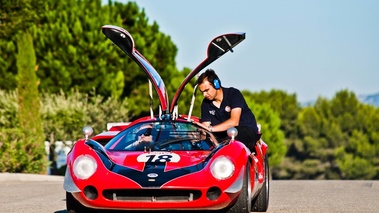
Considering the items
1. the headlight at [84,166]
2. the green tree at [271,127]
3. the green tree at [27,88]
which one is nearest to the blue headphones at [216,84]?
the headlight at [84,166]

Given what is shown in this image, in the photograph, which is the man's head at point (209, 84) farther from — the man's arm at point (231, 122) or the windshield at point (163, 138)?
the windshield at point (163, 138)

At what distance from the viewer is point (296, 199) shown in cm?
1424

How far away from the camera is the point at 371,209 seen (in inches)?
472

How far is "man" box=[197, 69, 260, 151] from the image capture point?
11727mm

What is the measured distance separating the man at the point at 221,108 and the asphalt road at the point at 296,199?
3.64ft

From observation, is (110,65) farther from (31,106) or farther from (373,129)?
(373,129)

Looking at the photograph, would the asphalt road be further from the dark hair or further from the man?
the dark hair

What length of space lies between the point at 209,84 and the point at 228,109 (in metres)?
0.42

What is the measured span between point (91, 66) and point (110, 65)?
167 cm

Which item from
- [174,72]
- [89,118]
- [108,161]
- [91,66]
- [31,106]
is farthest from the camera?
[174,72]

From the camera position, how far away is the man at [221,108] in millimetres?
11727

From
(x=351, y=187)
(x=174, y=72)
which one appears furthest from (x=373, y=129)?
(x=351, y=187)

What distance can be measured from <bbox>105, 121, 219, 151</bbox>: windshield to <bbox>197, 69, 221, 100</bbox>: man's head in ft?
3.63

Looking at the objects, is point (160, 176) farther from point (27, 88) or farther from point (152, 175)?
point (27, 88)
